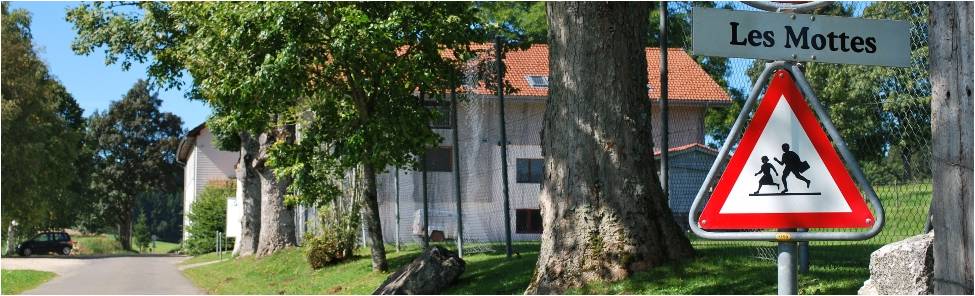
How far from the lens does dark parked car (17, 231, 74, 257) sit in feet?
188

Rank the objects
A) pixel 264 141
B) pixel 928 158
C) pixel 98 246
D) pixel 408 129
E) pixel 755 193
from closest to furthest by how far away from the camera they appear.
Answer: pixel 755 193 < pixel 928 158 < pixel 408 129 < pixel 264 141 < pixel 98 246

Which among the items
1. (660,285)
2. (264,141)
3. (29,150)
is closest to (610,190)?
(660,285)

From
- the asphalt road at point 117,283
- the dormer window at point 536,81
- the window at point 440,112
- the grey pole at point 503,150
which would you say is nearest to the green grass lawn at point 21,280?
the asphalt road at point 117,283

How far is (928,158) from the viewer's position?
975 centimetres

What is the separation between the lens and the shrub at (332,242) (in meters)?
21.8

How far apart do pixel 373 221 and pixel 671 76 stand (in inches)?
626

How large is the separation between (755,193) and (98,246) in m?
70.1

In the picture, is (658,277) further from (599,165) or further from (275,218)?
(275,218)

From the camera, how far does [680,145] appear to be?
18.1 m

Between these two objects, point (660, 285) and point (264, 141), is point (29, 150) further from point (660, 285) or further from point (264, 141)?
point (660, 285)

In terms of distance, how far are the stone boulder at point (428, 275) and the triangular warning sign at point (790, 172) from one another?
33.4 feet

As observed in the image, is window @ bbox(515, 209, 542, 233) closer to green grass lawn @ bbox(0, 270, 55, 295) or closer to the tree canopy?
green grass lawn @ bbox(0, 270, 55, 295)

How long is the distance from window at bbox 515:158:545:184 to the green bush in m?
28.5

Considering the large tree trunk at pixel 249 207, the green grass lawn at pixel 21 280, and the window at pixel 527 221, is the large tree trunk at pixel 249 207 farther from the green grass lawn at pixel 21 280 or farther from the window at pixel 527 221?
the window at pixel 527 221
